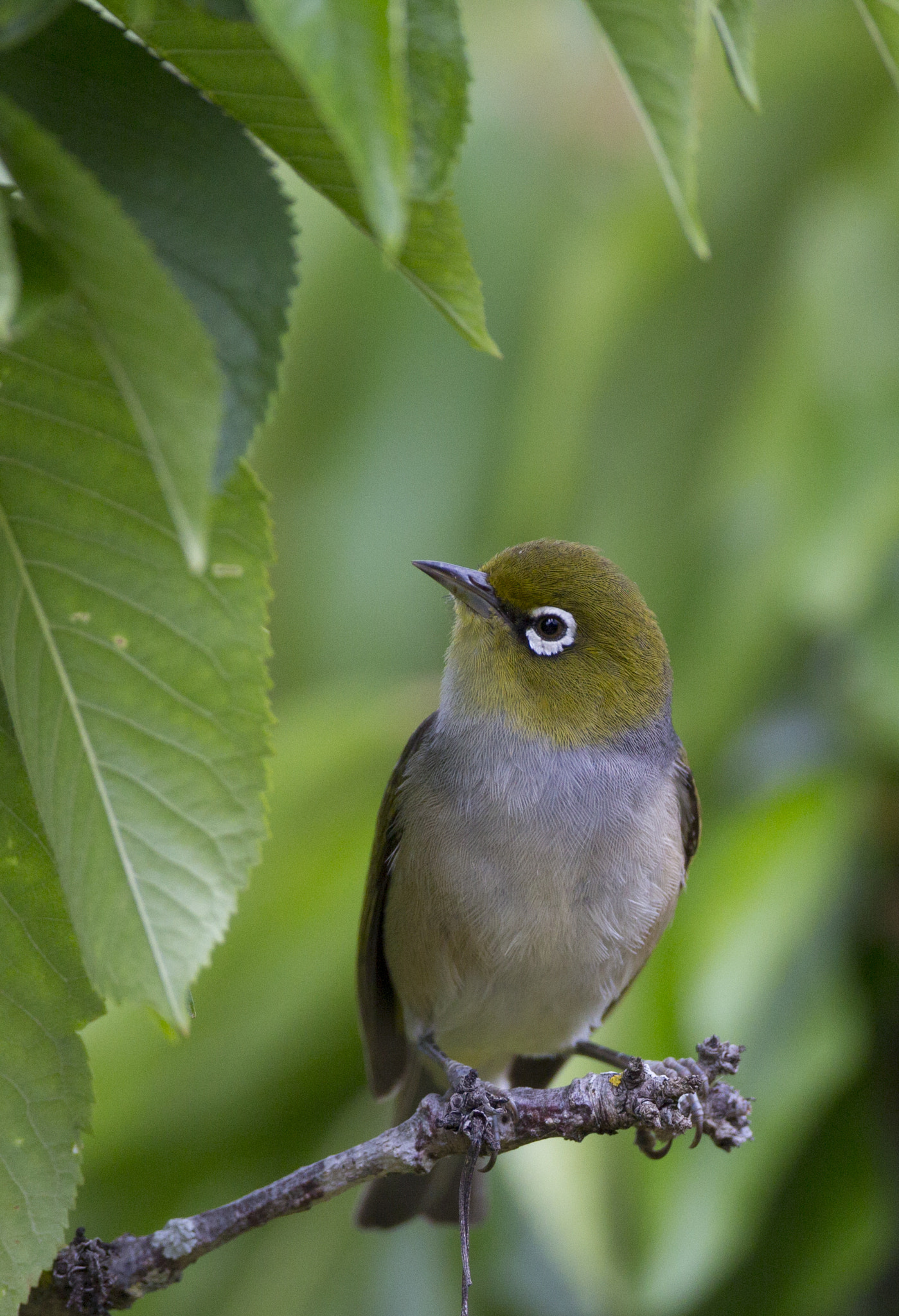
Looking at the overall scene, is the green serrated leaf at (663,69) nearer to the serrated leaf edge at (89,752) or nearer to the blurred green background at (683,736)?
the serrated leaf edge at (89,752)

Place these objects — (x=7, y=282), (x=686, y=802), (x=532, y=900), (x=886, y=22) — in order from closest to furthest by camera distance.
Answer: (x=7, y=282), (x=886, y=22), (x=532, y=900), (x=686, y=802)

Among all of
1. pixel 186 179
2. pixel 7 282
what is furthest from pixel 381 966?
pixel 7 282

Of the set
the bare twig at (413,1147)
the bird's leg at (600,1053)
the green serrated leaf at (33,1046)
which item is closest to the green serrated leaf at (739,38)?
the green serrated leaf at (33,1046)

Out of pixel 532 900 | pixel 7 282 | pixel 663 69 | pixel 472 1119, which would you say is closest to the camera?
pixel 7 282

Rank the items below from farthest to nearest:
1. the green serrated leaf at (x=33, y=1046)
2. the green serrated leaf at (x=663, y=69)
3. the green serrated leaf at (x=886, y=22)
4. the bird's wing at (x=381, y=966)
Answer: the bird's wing at (x=381, y=966), the green serrated leaf at (x=33, y=1046), the green serrated leaf at (x=886, y=22), the green serrated leaf at (x=663, y=69)

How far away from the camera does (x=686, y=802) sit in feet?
Result: 10.7

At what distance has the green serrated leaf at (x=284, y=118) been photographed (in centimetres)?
109

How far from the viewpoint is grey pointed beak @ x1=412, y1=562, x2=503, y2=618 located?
9.70 ft

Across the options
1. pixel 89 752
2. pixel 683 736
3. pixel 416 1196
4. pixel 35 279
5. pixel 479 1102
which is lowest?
pixel 416 1196

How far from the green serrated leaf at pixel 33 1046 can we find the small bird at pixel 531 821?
1500 millimetres

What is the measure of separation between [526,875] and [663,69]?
1.96 meters

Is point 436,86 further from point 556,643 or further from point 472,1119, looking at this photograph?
point 556,643

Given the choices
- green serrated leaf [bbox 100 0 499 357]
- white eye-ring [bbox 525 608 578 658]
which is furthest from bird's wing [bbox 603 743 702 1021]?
green serrated leaf [bbox 100 0 499 357]

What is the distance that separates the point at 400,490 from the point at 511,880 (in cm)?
292
